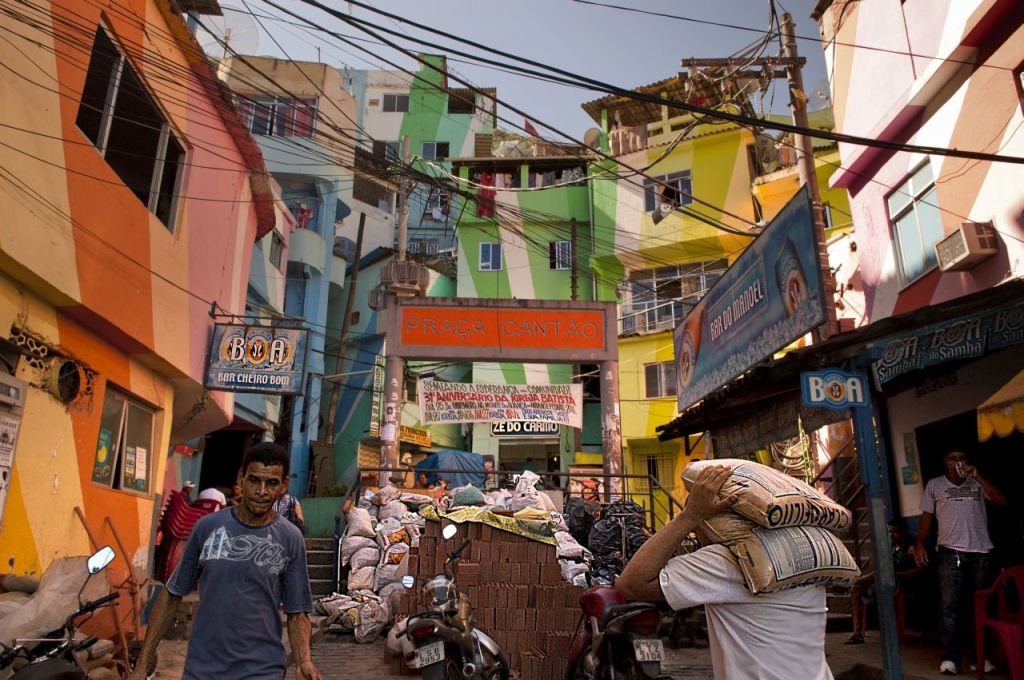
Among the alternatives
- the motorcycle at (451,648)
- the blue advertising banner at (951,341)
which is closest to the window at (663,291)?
the blue advertising banner at (951,341)

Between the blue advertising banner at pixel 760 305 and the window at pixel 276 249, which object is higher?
the window at pixel 276 249

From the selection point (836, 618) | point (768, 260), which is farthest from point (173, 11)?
point (836, 618)

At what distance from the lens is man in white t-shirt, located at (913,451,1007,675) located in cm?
602

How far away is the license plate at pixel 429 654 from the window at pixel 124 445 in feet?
15.3

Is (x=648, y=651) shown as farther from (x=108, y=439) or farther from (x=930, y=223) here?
(x=930, y=223)

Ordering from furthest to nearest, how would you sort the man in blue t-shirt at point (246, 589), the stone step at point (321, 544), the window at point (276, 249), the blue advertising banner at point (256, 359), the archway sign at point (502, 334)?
the window at point (276, 249) → the archway sign at point (502, 334) → the stone step at point (321, 544) → the blue advertising banner at point (256, 359) → the man in blue t-shirt at point (246, 589)

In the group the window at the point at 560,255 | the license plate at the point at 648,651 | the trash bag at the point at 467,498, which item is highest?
the window at the point at 560,255

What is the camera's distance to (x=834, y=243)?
1527 cm

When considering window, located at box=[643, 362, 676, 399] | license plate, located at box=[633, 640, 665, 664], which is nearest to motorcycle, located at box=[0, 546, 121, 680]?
license plate, located at box=[633, 640, 665, 664]

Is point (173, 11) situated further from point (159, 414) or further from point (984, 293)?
point (984, 293)

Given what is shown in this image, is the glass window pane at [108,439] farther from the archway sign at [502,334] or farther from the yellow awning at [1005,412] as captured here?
the yellow awning at [1005,412]

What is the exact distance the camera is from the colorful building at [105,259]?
616 cm

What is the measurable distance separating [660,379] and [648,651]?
19.5 m

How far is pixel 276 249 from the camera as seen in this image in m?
21.0
